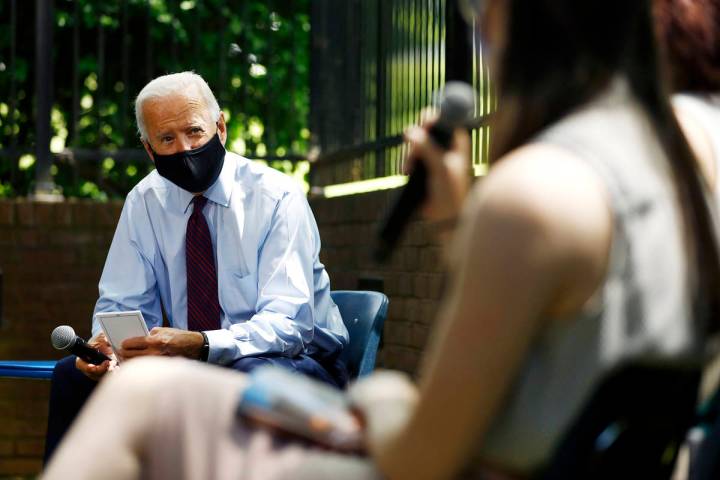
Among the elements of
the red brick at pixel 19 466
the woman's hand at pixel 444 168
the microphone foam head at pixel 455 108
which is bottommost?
the red brick at pixel 19 466

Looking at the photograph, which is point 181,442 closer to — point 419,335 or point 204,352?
point 204,352

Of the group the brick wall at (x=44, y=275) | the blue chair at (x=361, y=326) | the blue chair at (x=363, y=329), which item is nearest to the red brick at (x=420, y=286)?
the brick wall at (x=44, y=275)

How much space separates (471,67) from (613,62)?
131 inches

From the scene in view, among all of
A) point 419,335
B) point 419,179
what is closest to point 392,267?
point 419,335

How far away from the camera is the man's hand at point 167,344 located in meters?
3.65

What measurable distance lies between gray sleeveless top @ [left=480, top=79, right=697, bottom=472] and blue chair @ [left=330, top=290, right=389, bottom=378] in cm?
211

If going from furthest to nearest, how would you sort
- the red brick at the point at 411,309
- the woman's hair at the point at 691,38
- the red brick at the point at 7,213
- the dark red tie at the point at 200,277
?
the red brick at the point at 7,213, the red brick at the point at 411,309, the dark red tie at the point at 200,277, the woman's hair at the point at 691,38

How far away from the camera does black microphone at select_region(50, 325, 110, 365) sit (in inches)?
147

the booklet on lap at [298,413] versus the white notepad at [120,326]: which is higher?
the booklet on lap at [298,413]

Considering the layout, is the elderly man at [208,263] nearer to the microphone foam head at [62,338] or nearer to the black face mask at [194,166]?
the black face mask at [194,166]

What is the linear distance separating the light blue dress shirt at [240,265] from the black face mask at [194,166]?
52mm

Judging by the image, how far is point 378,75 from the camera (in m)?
6.48

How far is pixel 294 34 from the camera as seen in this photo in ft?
24.9

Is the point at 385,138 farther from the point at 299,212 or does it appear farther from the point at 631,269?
the point at 631,269
